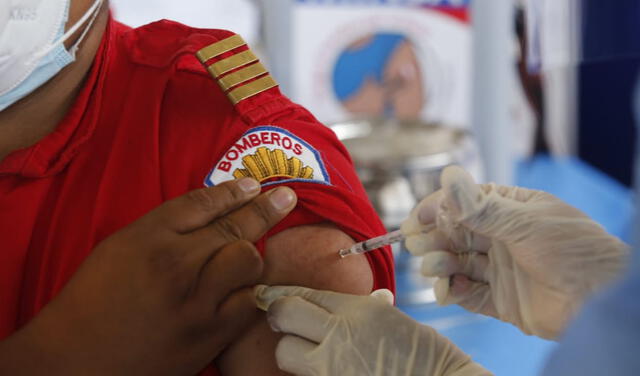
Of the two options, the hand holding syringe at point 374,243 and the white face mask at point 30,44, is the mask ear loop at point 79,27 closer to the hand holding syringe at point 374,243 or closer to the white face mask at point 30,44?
the white face mask at point 30,44

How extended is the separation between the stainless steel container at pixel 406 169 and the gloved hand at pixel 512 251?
5.83ft

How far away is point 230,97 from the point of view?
3.93 ft

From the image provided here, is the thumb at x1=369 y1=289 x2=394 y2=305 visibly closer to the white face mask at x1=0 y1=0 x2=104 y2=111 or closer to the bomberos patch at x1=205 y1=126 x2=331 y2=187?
the bomberos patch at x1=205 y1=126 x2=331 y2=187

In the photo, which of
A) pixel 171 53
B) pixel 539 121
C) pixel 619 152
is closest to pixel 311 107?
pixel 539 121

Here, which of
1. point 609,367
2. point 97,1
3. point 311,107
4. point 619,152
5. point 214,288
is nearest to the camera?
point 609,367

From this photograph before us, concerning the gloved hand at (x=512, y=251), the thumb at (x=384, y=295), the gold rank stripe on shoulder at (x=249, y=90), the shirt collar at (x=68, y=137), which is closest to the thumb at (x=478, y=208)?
the gloved hand at (x=512, y=251)

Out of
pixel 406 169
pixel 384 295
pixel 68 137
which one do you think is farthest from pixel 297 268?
pixel 406 169

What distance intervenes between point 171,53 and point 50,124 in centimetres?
22

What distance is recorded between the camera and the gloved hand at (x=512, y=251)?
3.43 feet

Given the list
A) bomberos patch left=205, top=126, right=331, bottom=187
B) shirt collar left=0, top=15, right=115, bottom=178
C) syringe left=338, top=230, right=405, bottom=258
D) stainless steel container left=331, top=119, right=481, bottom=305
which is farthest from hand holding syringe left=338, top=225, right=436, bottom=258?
stainless steel container left=331, top=119, right=481, bottom=305

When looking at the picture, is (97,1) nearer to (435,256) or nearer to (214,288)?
(214,288)

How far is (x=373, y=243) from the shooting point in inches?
44.4

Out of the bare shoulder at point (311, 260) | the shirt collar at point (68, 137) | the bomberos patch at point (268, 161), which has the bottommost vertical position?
the bare shoulder at point (311, 260)

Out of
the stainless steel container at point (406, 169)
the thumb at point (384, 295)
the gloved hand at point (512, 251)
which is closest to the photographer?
the gloved hand at point (512, 251)
